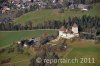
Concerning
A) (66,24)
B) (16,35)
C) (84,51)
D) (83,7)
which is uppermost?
(83,7)

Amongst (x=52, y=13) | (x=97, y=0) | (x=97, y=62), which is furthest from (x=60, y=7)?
(x=97, y=62)

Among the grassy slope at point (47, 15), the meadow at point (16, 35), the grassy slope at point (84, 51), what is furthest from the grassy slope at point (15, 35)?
the grassy slope at point (84, 51)

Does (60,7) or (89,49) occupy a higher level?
(60,7)

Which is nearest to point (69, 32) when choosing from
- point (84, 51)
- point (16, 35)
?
point (84, 51)

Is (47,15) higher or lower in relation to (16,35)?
higher

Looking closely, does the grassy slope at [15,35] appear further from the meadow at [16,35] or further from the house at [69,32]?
the house at [69,32]

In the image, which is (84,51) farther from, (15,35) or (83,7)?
(15,35)

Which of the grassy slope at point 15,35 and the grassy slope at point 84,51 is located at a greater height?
the grassy slope at point 15,35

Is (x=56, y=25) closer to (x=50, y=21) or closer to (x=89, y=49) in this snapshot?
(x=50, y=21)
